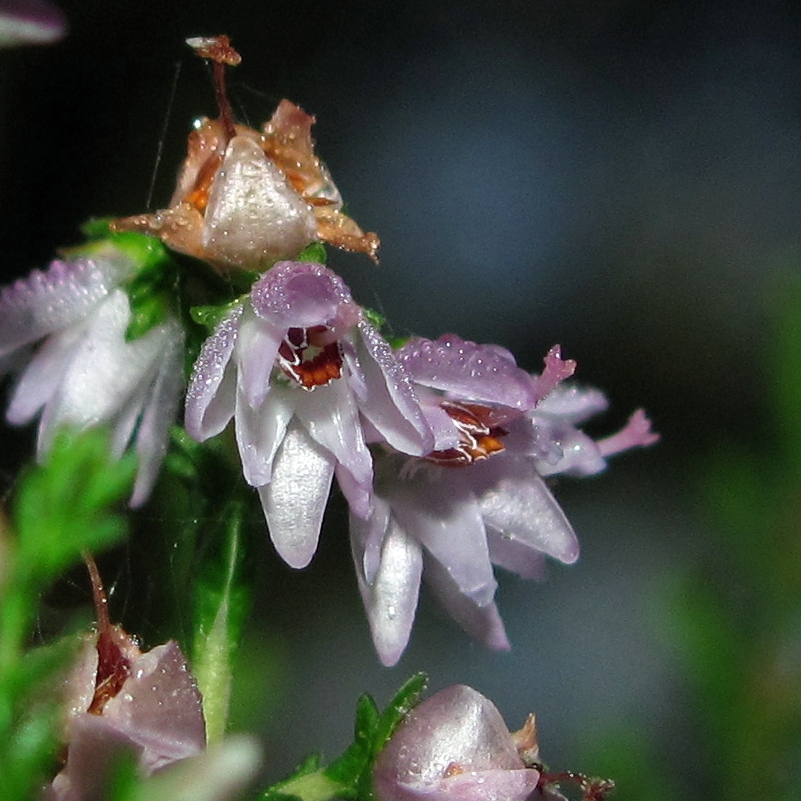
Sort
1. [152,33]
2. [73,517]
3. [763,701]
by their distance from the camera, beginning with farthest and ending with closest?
[152,33]
[763,701]
[73,517]

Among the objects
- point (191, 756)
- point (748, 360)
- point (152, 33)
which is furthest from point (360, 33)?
point (191, 756)

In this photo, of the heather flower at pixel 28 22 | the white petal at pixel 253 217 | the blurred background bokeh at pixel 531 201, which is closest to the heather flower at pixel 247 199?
the white petal at pixel 253 217

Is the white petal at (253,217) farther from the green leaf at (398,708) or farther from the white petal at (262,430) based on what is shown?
the green leaf at (398,708)

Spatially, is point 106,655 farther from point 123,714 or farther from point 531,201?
point 531,201

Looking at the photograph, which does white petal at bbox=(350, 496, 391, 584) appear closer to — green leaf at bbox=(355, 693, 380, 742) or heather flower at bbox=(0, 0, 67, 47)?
green leaf at bbox=(355, 693, 380, 742)

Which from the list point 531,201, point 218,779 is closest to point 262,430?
point 218,779

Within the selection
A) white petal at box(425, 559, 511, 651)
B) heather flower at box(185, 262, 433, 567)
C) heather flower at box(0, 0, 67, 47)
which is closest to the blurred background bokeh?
white petal at box(425, 559, 511, 651)

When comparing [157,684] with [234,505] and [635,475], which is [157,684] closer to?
[234,505]
